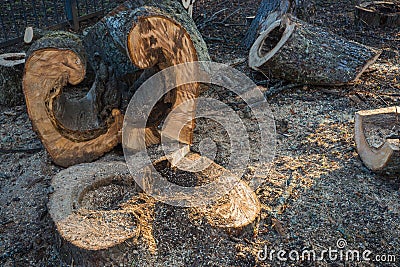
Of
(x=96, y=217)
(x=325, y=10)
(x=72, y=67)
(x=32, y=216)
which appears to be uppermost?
(x=72, y=67)

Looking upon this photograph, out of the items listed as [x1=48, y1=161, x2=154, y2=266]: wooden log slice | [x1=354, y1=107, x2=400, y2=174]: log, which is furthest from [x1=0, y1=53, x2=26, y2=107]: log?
[x1=354, y1=107, x2=400, y2=174]: log

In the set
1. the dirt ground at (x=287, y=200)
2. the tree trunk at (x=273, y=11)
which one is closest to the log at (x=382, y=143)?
the dirt ground at (x=287, y=200)

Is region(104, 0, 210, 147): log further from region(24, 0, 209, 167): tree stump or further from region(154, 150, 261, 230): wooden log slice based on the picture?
region(154, 150, 261, 230): wooden log slice

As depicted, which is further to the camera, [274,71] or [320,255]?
[274,71]

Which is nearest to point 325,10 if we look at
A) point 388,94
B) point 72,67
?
point 388,94

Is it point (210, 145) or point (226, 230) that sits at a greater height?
point (226, 230)

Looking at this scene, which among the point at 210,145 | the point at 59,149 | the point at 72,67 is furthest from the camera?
the point at 210,145

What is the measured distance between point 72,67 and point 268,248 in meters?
1.55

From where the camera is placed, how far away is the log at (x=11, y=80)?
354cm

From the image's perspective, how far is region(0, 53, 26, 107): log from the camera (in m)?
3.54

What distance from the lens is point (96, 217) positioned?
6.25ft

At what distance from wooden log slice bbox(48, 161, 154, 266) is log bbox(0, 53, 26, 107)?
1.70m

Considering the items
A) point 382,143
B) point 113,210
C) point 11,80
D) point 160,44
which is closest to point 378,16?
point 382,143

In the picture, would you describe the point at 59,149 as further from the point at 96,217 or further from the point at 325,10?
the point at 325,10
